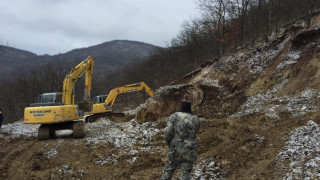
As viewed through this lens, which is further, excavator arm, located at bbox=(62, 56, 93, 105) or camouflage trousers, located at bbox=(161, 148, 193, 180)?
excavator arm, located at bbox=(62, 56, 93, 105)

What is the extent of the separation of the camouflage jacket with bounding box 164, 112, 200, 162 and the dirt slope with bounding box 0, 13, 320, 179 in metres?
1.69

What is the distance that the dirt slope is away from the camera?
691 centimetres

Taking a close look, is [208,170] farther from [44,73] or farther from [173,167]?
[44,73]

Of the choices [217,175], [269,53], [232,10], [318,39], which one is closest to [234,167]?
[217,175]

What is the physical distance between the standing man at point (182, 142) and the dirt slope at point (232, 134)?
5.23ft

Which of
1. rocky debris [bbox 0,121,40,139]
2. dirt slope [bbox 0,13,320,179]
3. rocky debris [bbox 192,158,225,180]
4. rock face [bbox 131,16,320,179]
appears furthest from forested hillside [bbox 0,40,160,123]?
rocky debris [bbox 192,158,225,180]

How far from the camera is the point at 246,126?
32.9 ft

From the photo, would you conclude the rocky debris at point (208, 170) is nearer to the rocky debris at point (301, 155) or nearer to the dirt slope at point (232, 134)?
the dirt slope at point (232, 134)

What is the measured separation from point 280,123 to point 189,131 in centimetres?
571

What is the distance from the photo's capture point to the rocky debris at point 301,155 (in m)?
5.89

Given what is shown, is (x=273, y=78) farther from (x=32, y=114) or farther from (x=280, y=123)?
(x=32, y=114)

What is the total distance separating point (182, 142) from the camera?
5094mm

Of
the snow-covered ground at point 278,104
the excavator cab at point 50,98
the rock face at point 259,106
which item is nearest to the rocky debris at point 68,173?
the rock face at point 259,106

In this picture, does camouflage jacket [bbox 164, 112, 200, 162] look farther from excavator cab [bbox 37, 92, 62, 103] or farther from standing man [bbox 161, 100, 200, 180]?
excavator cab [bbox 37, 92, 62, 103]
